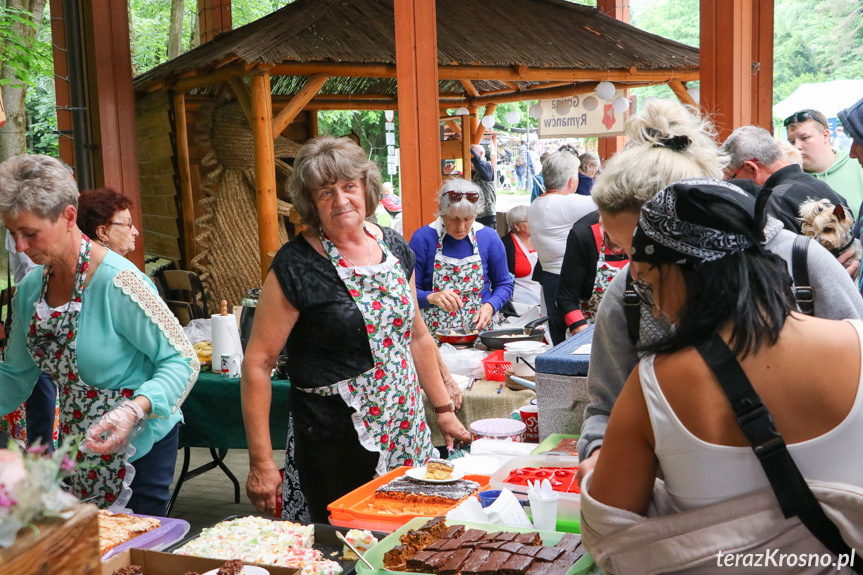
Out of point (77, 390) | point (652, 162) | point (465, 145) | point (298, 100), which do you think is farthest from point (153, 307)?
point (465, 145)

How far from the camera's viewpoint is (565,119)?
1068 cm

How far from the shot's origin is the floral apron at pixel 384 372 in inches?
116

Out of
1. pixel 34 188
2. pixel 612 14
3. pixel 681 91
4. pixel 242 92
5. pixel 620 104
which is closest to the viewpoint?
pixel 34 188

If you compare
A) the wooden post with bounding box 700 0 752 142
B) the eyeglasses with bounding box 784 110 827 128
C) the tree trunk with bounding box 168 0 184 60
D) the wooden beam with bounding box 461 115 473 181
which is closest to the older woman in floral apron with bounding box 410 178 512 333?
the wooden post with bounding box 700 0 752 142

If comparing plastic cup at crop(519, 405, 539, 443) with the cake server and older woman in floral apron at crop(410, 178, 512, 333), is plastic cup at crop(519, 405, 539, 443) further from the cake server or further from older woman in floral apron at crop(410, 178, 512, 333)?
older woman in floral apron at crop(410, 178, 512, 333)

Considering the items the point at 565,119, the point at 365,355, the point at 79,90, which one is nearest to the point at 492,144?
the point at 565,119

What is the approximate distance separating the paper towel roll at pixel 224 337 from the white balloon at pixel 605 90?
603cm

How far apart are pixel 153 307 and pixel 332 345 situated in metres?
0.68

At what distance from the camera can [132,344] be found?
9.80ft

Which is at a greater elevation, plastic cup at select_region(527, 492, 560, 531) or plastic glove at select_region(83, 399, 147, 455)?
plastic glove at select_region(83, 399, 147, 455)

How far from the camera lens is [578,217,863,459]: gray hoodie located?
6.72 feet

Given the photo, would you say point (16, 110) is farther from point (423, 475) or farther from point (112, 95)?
point (423, 475)

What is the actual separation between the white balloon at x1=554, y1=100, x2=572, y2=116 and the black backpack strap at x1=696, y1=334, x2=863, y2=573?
9.70 meters

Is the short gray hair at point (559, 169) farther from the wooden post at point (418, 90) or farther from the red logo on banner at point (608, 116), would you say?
the red logo on banner at point (608, 116)
